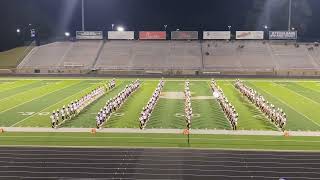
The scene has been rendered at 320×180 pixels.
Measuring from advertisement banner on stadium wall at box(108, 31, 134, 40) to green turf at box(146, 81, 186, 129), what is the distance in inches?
1217

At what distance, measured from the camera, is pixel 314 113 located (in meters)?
23.4

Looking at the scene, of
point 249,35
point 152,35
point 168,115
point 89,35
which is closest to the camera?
point 168,115

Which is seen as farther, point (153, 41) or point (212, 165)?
point (153, 41)

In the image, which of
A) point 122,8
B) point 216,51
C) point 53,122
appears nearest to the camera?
point 53,122

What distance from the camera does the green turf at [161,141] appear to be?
643 inches

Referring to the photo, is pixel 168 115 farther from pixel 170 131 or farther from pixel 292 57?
pixel 292 57

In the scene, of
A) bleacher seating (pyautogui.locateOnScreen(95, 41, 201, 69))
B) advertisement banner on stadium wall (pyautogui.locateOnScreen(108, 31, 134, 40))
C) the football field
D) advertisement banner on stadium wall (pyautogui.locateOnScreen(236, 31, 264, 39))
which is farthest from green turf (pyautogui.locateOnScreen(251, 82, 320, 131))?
advertisement banner on stadium wall (pyautogui.locateOnScreen(108, 31, 134, 40))

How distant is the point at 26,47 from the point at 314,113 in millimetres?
41777

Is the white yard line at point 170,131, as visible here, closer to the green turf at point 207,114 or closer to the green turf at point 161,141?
the green turf at point 161,141

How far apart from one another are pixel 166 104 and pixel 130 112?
330 cm

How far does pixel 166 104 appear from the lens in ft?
85.2

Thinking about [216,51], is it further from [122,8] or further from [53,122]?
[53,122]

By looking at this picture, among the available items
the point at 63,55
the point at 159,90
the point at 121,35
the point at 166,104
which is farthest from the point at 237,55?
the point at 166,104

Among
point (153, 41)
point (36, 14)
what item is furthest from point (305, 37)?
point (36, 14)
